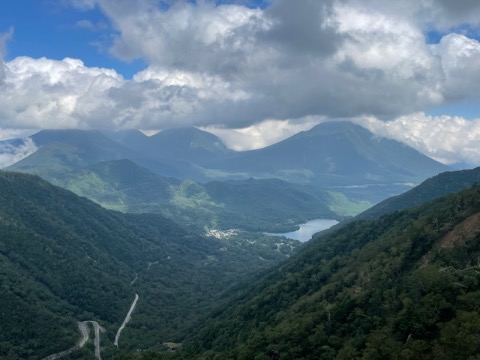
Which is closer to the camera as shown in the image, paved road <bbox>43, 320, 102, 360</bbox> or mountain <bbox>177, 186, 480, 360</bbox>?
mountain <bbox>177, 186, 480, 360</bbox>

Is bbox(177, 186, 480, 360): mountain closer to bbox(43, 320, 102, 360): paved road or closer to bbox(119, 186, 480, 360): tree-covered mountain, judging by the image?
bbox(119, 186, 480, 360): tree-covered mountain

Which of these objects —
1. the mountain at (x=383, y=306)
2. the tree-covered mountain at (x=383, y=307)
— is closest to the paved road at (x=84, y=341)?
the tree-covered mountain at (x=383, y=307)

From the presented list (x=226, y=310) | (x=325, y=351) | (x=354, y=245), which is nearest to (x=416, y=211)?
(x=354, y=245)

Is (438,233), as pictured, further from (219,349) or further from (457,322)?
(219,349)

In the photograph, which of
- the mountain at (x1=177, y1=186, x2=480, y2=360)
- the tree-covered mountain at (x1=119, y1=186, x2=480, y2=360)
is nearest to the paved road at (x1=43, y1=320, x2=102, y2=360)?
the tree-covered mountain at (x1=119, y1=186, x2=480, y2=360)

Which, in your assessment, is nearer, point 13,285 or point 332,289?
point 332,289

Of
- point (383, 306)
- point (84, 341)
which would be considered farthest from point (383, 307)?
point (84, 341)

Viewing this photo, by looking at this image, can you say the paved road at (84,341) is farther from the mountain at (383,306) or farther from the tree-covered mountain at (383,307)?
the mountain at (383,306)
